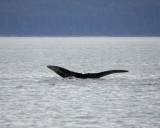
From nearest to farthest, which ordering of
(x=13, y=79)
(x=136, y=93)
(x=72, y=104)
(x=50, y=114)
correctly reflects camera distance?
(x=50, y=114), (x=72, y=104), (x=136, y=93), (x=13, y=79)

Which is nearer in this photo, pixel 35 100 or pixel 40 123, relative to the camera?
pixel 40 123

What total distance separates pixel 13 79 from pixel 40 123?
2091 cm

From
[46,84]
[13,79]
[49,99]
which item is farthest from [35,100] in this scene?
[13,79]

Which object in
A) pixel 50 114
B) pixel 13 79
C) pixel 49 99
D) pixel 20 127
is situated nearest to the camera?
pixel 20 127

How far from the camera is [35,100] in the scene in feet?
96.6

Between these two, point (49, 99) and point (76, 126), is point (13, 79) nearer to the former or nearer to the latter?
point (49, 99)

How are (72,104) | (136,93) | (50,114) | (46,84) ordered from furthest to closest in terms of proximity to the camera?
1. (46,84)
2. (136,93)
3. (72,104)
4. (50,114)

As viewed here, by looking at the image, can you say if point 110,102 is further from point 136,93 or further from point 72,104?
point 136,93

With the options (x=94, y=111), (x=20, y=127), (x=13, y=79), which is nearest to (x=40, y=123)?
(x=20, y=127)

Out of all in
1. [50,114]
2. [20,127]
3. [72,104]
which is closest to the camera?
[20,127]

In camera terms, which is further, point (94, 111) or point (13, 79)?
point (13, 79)

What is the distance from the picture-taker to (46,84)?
3806cm

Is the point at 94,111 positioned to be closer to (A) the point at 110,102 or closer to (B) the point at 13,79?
(A) the point at 110,102

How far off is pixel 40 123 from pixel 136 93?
11.1 m
